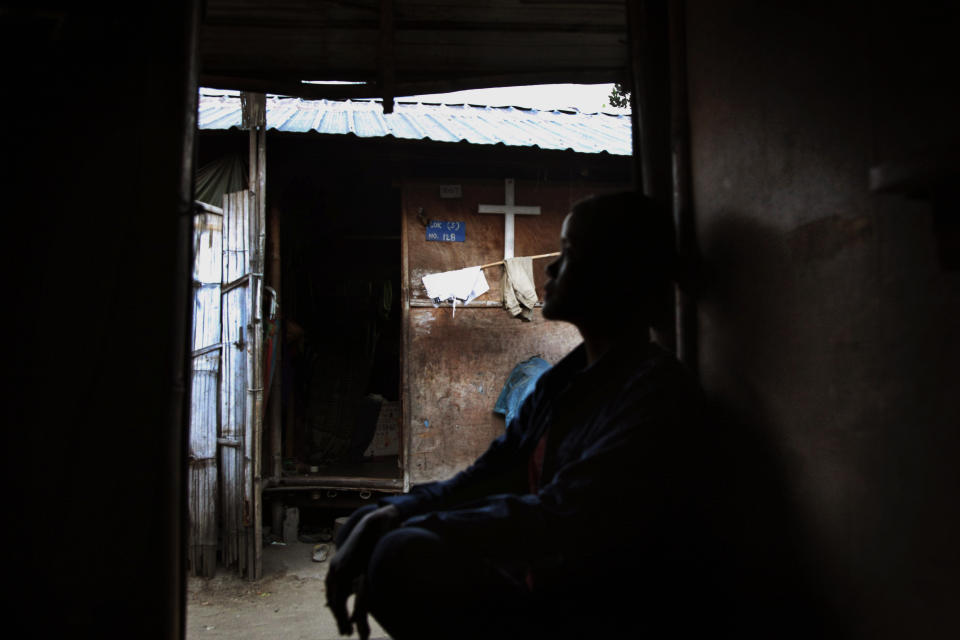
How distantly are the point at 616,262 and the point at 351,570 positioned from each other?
3.56ft

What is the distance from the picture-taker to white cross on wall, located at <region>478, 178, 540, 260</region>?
7070 mm

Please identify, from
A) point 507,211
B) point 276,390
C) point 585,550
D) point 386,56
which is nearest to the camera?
point 585,550

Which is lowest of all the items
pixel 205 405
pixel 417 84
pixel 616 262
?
pixel 205 405

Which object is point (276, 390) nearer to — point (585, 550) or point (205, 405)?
point (205, 405)

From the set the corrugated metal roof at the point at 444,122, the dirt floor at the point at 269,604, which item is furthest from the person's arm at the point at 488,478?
the corrugated metal roof at the point at 444,122

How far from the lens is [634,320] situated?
6.08 feet

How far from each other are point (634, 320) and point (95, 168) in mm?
1445

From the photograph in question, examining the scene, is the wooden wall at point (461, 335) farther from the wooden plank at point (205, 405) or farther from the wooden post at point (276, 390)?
the wooden plank at point (205, 405)

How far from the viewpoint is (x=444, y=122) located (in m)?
7.70

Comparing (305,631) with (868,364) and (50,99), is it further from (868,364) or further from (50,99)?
(868,364)

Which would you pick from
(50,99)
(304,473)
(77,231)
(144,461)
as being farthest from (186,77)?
(304,473)

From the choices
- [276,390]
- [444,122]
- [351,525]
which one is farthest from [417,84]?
[444,122]

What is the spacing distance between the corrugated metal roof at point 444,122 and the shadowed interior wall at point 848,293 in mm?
4825

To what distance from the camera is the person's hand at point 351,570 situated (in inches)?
65.3
